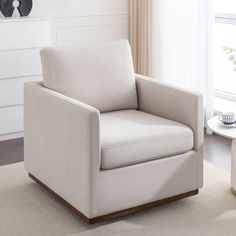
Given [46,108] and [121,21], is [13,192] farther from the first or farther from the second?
[121,21]

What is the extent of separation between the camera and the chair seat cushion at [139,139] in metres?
3.78

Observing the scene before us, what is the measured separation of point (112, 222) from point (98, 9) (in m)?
3.02

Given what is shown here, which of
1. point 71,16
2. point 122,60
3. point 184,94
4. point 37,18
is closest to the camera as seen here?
point 184,94

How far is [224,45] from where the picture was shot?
6750 mm

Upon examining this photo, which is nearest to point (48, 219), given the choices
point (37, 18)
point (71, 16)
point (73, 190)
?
point (73, 190)

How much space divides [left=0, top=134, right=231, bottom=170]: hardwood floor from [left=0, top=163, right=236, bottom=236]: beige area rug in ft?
1.81

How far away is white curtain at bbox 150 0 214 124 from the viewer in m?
5.89

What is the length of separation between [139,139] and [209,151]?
1.64m

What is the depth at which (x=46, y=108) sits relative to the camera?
13.6 feet

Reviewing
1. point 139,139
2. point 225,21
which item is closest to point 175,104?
point 139,139

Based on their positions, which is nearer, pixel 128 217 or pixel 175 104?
pixel 128 217

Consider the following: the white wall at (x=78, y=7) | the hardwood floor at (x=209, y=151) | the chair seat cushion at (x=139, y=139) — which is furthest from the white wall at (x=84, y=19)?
the chair seat cushion at (x=139, y=139)

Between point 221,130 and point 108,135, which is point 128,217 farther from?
point 221,130

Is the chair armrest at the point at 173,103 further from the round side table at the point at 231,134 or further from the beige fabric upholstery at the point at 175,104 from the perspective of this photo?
the round side table at the point at 231,134
